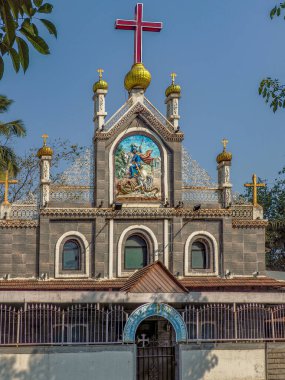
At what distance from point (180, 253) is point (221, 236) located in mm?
2103

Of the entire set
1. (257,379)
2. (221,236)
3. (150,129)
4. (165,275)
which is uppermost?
(150,129)

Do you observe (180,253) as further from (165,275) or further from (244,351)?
(244,351)

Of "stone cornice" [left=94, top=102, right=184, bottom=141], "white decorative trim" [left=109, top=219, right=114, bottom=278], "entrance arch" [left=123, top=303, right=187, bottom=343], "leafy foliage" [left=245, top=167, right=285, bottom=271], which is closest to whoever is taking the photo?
"entrance arch" [left=123, top=303, right=187, bottom=343]

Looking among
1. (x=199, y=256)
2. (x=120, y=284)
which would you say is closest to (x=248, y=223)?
(x=199, y=256)

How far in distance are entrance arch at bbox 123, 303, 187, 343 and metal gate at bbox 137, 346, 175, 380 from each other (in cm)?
50

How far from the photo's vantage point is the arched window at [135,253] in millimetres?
28609

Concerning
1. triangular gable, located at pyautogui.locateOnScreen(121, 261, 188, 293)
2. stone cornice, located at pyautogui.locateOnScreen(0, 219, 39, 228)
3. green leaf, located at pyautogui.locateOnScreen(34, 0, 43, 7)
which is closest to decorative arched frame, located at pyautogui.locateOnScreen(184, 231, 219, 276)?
triangular gable, located at pyautogui.locateOnScreen(121, 261, 188, 293)

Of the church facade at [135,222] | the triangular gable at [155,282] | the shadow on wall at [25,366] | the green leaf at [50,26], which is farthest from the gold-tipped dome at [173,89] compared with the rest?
the green leaf at [50,26]

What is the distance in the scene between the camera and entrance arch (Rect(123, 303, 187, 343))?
69.5 ft

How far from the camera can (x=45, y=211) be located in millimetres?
28422

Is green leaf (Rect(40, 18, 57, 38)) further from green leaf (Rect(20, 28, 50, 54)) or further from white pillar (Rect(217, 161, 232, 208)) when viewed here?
white pillar (Rect(217, 161, 232, 208))

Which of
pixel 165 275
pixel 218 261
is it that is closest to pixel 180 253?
pixel 218 261

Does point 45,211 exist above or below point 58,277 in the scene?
above

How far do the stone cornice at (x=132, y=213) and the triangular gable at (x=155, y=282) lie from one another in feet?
17.3
